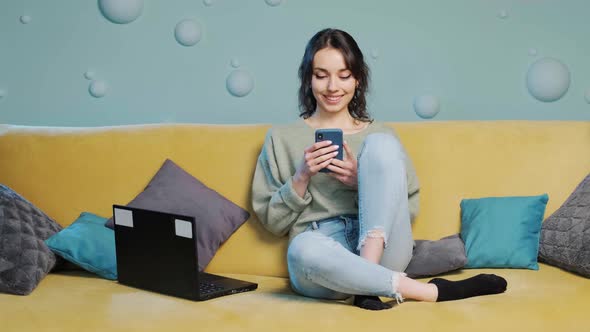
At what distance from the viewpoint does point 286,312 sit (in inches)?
79.4

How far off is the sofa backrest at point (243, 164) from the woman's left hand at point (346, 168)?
312 millimetres

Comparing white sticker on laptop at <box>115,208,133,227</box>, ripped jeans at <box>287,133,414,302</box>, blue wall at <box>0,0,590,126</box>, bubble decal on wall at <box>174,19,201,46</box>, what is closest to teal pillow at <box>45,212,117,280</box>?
white sticker on laptop at <box>115,208,133,227</box>

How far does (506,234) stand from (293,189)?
61 centimetres

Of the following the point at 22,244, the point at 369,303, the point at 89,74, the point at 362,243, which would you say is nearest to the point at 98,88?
the point at 89,74

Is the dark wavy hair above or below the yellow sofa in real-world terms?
above

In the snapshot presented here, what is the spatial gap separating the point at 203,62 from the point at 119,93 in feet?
1.08

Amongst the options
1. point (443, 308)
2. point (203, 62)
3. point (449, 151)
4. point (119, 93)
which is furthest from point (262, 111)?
point (443, 308)

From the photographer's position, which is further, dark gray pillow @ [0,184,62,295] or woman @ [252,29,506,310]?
dark gray pillow @ [0,184,62,295]

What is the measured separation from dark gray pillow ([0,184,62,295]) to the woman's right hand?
30.5 inches

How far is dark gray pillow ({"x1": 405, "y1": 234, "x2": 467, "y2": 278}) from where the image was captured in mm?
2348

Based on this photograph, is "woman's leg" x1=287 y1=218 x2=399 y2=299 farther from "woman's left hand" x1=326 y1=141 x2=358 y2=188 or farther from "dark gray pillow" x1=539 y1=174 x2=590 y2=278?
"dark gray pillow" x1=539 y1=174 x2=590 y2=278

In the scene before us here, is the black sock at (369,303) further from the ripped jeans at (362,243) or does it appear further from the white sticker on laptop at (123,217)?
the white sticker on laptop at (123,217)

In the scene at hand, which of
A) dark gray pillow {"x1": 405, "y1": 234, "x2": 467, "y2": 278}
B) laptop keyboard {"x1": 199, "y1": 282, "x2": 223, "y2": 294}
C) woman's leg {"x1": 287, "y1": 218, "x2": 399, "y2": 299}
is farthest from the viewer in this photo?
dark gray pillow {"x1": 405, "y1": 234, "x2": 467, "y2": 278}

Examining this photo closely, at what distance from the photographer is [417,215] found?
2512mm
